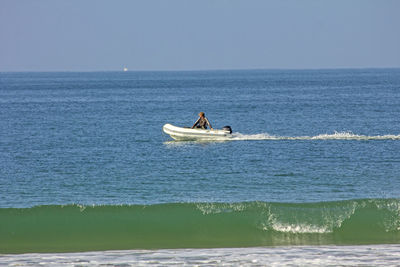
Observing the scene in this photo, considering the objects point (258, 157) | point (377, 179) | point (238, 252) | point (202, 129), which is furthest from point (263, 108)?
point (238, 252)

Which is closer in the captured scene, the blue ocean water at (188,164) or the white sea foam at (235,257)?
the white sea foam at (235,257)

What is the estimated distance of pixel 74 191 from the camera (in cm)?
1856

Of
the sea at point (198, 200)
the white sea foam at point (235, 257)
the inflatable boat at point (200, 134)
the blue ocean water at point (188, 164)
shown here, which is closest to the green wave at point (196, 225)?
the sea at point (198, 200)

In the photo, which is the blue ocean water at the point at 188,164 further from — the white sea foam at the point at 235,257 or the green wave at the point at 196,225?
the white sea foam at the point at 235,257

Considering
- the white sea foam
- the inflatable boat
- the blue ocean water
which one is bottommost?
the blue ocean water

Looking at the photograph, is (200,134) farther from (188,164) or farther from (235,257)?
(235,257)

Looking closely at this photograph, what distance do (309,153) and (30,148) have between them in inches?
526

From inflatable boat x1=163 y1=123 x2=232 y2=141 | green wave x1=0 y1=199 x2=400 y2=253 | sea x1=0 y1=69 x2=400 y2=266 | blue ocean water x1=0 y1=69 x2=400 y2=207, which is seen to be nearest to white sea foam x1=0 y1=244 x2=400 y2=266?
sea x1=0 y1=69 x2=400 y2=266

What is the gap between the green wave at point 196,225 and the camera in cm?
1201

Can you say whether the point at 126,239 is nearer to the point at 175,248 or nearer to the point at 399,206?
the point at 175,248

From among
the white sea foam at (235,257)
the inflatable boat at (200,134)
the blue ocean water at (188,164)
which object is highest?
the white sea foam at (235,257)

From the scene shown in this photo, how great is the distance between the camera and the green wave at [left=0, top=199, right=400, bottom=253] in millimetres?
12008

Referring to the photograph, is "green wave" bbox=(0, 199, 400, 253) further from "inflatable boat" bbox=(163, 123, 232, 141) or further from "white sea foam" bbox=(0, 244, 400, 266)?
"inflatable boat" bbox=(163, 123, 232, 141)

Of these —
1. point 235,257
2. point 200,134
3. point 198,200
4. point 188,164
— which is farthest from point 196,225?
point 200,134
